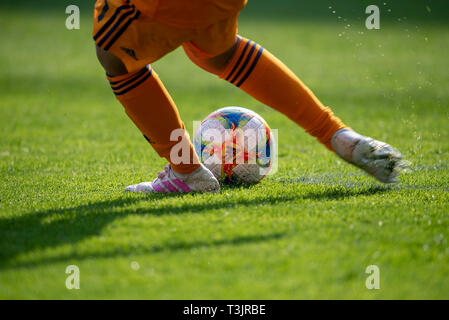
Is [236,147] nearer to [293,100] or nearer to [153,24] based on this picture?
[293,100]

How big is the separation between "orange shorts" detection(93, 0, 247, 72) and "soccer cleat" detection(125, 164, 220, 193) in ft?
2.21

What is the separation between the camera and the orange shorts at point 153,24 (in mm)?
2459

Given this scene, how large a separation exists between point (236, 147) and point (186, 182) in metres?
0.42

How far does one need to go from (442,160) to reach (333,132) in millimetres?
1437

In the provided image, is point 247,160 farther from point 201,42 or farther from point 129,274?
point 129,274

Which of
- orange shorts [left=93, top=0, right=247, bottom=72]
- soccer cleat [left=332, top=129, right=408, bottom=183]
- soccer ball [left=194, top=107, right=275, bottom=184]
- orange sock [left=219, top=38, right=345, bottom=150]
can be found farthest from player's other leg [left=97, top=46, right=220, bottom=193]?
soccer cleat [left=332, top=129, right=408, bottom=183]

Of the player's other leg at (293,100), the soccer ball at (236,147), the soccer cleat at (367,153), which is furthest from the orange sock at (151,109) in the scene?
the soccer cleat at (367,153)

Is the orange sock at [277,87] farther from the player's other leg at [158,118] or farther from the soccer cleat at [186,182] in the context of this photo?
the soccer cleat at [186,182]

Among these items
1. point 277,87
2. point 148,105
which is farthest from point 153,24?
point 277,87

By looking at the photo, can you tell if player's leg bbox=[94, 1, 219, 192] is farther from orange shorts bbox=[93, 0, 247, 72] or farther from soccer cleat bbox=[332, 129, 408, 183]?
soccer cleat bbox=[332, 129, 408, 183]

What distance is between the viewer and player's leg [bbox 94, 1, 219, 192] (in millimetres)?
2529
